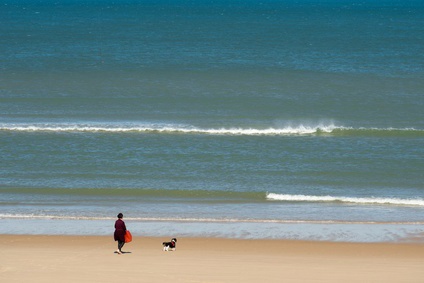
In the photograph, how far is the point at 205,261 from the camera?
58.9ft

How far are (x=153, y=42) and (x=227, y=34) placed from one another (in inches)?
380

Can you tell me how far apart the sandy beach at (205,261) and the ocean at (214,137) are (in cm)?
82

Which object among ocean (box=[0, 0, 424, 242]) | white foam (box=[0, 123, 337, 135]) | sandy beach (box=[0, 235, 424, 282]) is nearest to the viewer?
sandy beach (box=[0, 235, 424, 282])

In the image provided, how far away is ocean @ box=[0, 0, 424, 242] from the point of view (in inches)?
882

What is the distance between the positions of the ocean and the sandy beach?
0.82 metres

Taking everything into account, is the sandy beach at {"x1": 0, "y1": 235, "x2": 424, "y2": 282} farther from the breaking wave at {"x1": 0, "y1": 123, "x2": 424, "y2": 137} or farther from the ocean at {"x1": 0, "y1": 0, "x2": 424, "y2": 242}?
the breaking wave at {"x1": 0, "y1": 123, "x2": 424, "y2": 137}

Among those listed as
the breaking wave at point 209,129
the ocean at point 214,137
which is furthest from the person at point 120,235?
the breaking wave at point 209,129

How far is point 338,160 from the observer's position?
2902 cm

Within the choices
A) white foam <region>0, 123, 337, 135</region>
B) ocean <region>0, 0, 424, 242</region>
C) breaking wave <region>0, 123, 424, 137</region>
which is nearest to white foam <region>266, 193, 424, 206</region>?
ocean <region>0, 0, 424, 242</region>

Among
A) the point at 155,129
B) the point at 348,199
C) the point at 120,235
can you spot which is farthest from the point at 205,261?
the point at 155,129

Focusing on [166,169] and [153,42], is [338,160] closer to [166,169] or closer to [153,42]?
[166,169]

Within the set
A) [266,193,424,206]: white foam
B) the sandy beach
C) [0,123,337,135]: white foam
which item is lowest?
the sandy beach

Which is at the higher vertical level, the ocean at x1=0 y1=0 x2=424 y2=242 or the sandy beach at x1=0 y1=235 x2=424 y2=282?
the ocean at x1=0 y1=0 x2=424 y2=242

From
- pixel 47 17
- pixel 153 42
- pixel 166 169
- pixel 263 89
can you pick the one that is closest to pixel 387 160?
pixel 166 169
